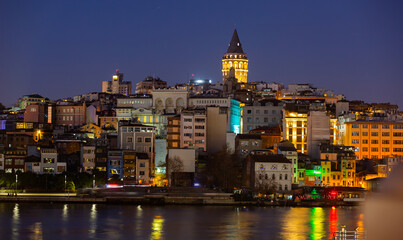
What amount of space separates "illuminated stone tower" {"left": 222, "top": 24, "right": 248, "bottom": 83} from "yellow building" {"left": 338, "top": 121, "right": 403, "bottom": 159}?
133 ft

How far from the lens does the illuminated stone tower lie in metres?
102

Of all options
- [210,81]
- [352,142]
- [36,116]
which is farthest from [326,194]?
[210,81]

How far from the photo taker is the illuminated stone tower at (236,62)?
333 ft

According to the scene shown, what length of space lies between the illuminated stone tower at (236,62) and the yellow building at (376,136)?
4044cm

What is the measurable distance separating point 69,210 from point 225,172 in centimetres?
1236

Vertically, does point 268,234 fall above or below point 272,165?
below

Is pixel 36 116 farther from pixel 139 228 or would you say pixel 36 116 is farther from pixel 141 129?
pixel 139 228

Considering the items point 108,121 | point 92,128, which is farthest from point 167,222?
point 108,121

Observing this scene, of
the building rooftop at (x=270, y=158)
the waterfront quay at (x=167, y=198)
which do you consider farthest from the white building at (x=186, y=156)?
the building rooftop at (x=270, y=158)

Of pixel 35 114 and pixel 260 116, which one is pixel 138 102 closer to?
pixel 35 114

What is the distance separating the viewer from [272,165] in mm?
49250

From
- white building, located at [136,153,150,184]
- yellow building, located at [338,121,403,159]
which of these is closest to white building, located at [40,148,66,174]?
white building, located at [136,153,150,184]

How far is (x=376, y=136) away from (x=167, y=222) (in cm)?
2925

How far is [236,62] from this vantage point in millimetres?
101562
